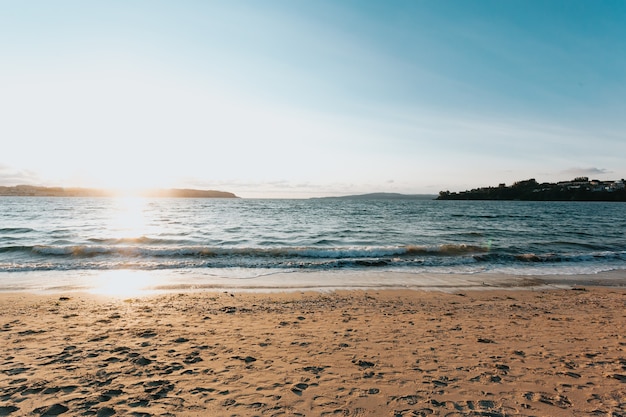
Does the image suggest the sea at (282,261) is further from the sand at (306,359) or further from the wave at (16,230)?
the sand at (306,359)

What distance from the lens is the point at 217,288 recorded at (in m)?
12.4

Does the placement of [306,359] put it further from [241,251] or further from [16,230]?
[16,230]

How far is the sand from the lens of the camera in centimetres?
458

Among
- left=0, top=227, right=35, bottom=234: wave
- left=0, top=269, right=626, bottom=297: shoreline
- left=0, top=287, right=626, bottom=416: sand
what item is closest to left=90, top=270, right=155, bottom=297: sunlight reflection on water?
left=0, top=269, right=626, bottom=297: shoreline

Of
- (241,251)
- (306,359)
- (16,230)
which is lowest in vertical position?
(241,251)

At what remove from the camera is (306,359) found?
606cm

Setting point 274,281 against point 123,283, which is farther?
point 274,281

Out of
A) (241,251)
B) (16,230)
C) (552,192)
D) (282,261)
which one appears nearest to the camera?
(282,261)

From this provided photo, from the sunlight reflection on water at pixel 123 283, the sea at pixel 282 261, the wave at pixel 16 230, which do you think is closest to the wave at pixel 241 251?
the sea at pixel 282 261

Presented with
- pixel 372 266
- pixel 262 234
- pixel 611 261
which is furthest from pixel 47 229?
pixel 611 261

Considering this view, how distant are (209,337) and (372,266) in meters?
12.0

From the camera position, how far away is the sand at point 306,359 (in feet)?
15.0

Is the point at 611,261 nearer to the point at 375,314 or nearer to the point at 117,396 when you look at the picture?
the point at 375,314

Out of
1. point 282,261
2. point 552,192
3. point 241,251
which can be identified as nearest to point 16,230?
point 241,251
